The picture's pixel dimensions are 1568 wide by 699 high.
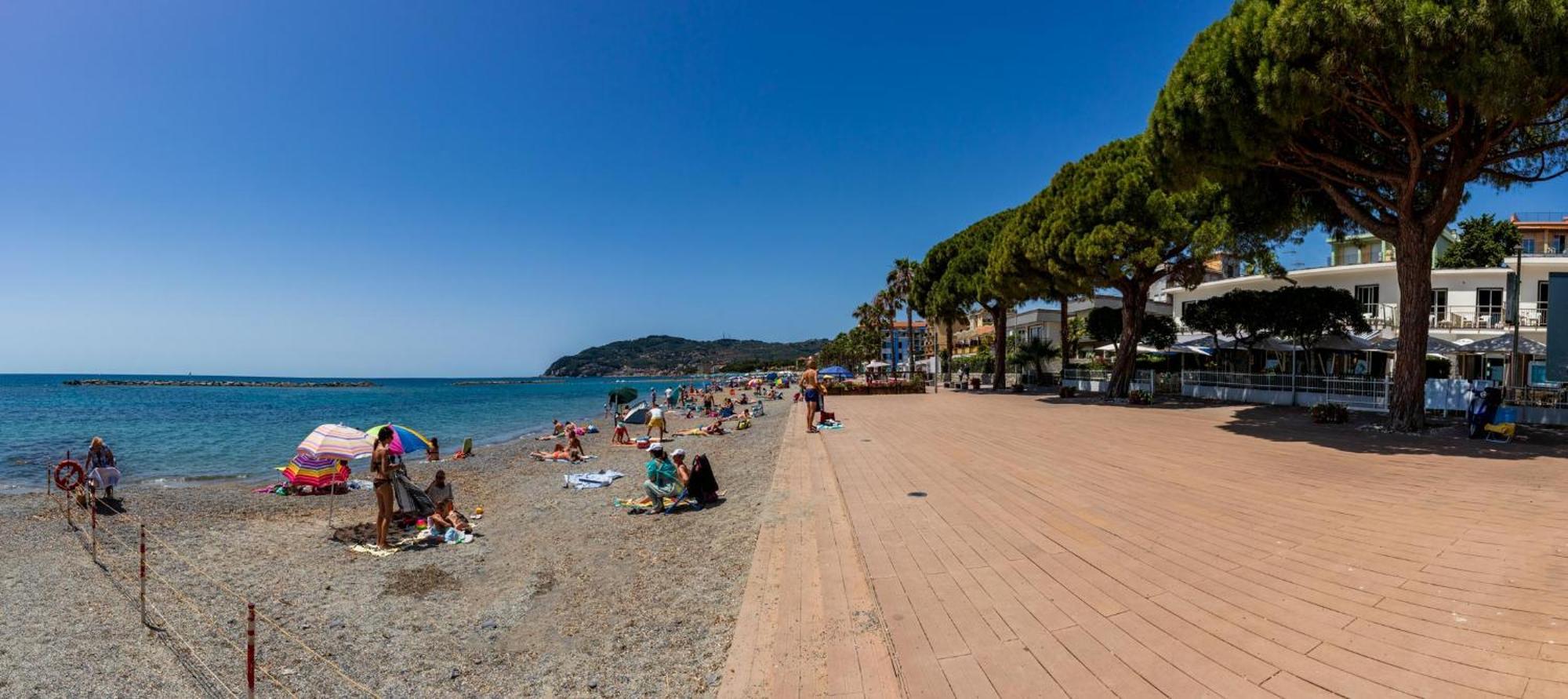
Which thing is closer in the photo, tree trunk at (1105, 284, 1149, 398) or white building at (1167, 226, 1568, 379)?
tree trunk at (1105, 284, 1149, 398)

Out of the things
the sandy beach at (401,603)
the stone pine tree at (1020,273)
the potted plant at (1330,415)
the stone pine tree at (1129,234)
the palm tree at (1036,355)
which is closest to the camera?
the sandy beach at (401,603)

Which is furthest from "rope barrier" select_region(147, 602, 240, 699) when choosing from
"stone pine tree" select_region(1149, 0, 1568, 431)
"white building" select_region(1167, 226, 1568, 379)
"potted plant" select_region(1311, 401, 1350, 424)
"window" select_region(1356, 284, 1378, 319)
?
"window" select_region(1356, 284, 1378, 319)

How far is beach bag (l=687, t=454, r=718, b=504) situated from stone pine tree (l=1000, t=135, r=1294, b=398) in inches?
679

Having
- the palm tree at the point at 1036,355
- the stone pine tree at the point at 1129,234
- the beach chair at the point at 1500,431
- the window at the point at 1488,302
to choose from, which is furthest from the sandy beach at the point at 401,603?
the window at the point at 1488,302

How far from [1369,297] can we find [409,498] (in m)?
39.1

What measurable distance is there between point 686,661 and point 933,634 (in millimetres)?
1729

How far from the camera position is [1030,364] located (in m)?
37.9

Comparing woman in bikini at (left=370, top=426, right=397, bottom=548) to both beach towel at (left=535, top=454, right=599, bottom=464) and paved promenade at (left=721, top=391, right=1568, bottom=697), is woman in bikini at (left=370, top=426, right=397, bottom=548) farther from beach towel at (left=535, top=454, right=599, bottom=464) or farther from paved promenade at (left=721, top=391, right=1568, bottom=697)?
beach towel at (left=535, top=454, right=599, bottom=464)

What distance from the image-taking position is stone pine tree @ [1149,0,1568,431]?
9992 mm

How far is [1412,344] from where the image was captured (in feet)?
44.4

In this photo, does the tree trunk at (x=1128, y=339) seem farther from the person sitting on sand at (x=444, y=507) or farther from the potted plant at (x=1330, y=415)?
the person sitting on sand at (x=444, y=507)

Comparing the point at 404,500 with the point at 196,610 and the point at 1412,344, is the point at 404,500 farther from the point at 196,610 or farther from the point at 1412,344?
the point at 1412,344

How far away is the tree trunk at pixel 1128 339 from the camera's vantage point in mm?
24250

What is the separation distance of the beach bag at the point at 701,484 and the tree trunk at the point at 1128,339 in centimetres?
2027
